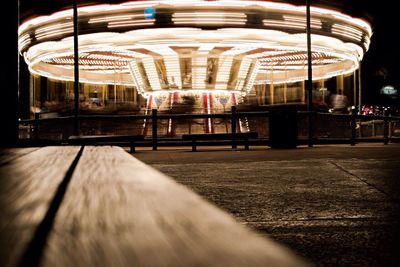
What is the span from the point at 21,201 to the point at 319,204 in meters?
3.27

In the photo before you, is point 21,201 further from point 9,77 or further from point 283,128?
point 283,128

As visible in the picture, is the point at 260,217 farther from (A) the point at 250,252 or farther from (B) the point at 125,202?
(A) the point at 250,252

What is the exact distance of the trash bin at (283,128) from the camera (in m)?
14.7

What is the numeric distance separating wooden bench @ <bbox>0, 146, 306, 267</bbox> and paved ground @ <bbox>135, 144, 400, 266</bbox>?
4.44 feet

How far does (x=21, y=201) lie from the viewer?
4.49 feet

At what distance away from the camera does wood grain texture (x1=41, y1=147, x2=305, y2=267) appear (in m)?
0.73

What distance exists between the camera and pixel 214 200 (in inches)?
179

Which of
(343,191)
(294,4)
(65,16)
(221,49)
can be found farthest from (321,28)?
(343,191)

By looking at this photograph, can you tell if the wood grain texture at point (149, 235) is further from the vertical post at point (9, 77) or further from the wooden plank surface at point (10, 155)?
the vertical post at point (9, 77)

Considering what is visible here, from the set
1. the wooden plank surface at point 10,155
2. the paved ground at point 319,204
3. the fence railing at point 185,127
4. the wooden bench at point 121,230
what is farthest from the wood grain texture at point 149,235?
the fence railing at point 185,127

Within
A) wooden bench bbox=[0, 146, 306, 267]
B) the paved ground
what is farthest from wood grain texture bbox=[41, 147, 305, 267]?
the paved ground

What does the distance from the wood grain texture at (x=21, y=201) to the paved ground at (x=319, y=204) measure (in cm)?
129

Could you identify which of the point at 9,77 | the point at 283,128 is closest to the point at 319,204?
the point at 9,77

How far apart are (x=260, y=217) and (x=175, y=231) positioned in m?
2.90
